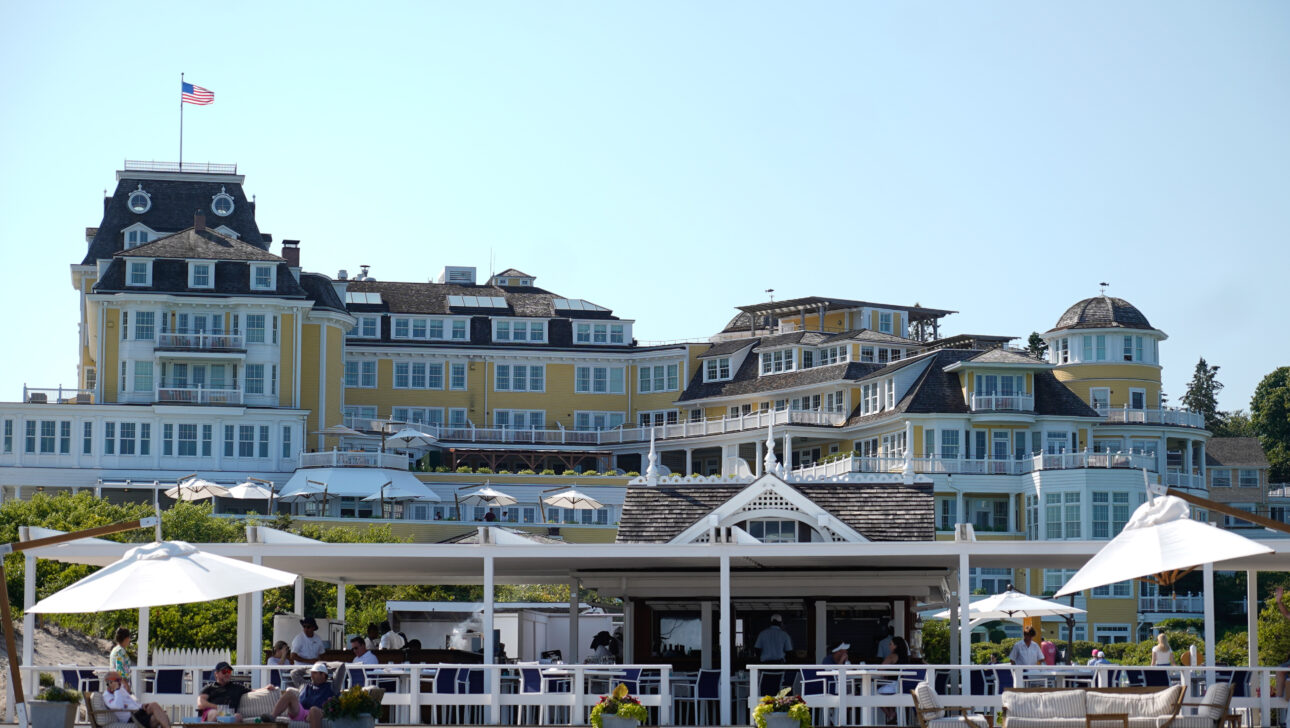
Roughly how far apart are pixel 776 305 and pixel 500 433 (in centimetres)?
1608

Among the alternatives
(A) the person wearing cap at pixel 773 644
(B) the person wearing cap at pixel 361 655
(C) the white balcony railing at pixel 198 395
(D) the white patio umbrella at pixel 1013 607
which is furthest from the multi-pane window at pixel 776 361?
(B) the person wearing cap at pixel 361 655

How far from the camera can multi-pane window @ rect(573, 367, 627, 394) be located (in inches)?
3076

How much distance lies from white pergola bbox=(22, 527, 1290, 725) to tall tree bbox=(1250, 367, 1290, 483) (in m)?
71.9

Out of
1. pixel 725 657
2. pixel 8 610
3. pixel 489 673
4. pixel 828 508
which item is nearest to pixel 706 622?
pixel 828 508

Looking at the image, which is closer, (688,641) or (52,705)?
(52,705)

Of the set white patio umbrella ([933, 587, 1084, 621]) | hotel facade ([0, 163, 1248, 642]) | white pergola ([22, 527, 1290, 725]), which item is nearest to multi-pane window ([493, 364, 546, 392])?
hotel facade ([0, 163, 1248, 642])

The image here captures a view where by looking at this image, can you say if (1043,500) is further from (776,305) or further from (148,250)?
(148,250)

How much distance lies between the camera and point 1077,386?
75000mm

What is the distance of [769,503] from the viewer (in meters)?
26.3

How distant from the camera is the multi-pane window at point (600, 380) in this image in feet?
256

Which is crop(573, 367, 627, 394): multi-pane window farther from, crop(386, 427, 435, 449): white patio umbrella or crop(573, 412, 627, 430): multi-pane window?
crop(386, 427, 435, 449): white patio umbrella

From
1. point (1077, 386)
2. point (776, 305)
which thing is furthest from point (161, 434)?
point (1077, 386)

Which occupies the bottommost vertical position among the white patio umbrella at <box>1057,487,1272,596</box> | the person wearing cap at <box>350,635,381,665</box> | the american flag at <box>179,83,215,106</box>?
the person wearing cap at <box>350,635,381,665</box>

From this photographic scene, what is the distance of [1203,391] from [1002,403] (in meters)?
45.9
